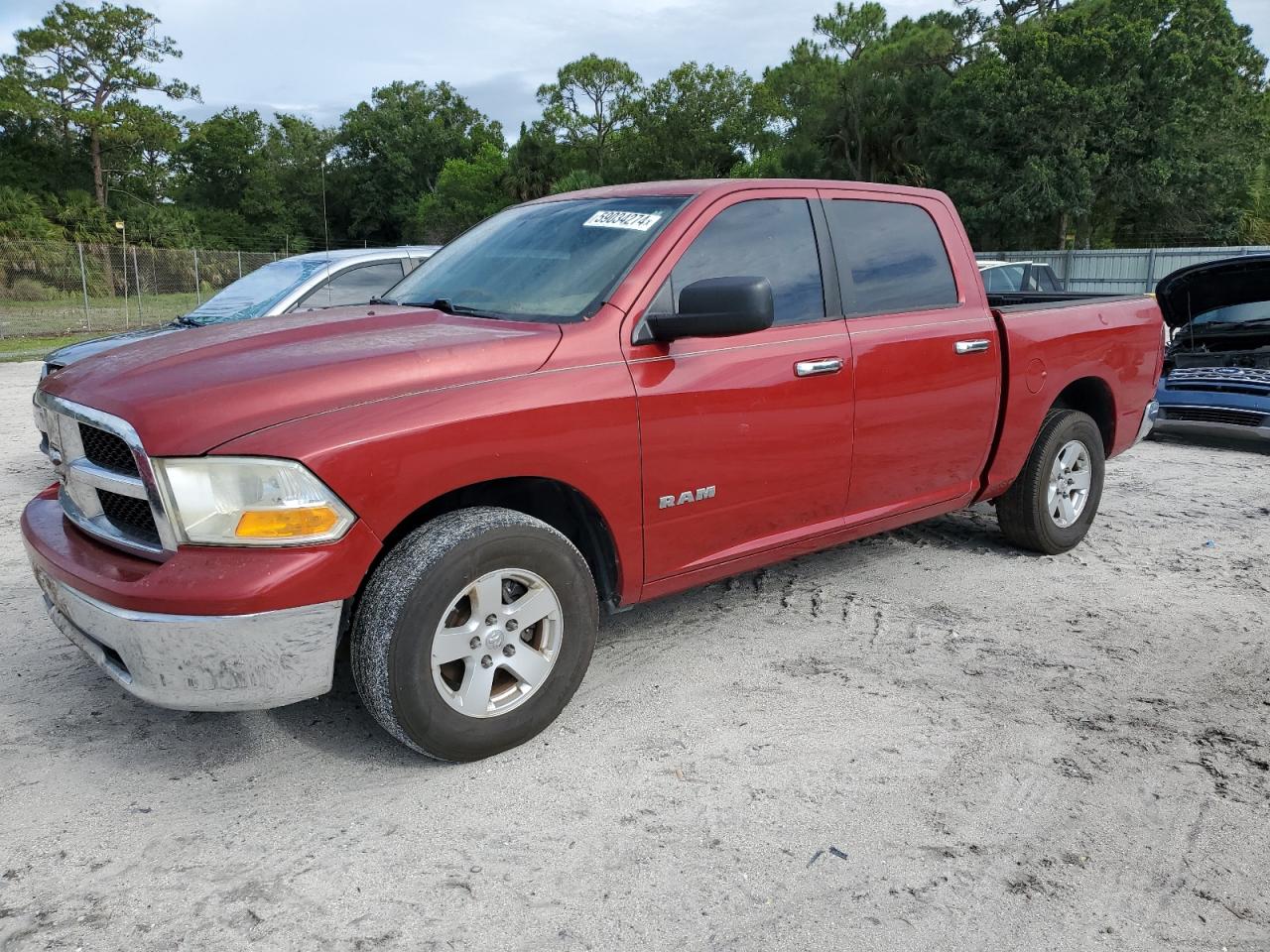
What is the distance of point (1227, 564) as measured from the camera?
5340 mm

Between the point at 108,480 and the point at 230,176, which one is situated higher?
the point at 230,176

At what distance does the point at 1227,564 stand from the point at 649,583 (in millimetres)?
3513

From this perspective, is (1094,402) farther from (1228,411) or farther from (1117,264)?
(1117,264)

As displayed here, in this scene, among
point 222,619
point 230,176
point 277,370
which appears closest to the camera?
point 222,619

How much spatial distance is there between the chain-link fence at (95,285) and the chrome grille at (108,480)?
74.1 ft

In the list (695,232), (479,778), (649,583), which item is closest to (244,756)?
(479,778)

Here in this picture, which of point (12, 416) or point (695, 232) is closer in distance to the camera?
point (695, 232)

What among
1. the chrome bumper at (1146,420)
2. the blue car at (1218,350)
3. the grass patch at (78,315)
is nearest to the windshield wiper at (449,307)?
the chrome bumper at (1146,420)

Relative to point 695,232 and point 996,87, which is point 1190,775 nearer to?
point 695,232

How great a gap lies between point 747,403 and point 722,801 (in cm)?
145

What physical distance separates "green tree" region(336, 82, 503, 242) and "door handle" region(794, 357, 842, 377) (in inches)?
3496

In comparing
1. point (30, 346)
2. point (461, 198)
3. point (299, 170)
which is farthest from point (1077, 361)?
point (299, 170)

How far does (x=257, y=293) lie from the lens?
26.3 ft

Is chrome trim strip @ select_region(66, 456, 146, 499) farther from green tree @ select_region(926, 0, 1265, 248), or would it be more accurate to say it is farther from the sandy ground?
green tree @ select_region(926, 0, 1265, 248)
